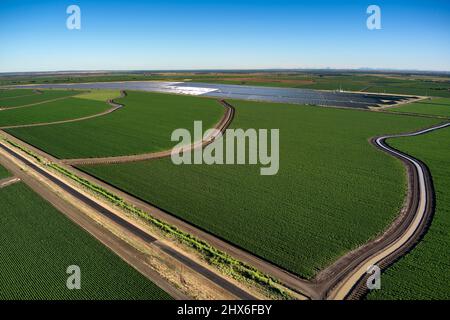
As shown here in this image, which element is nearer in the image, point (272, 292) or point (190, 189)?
point (272, 292)

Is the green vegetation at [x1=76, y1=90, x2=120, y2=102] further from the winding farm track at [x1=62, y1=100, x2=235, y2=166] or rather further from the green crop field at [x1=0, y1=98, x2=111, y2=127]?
the winding farm track at [x1=62, y1=100, x2=235, y2=166]

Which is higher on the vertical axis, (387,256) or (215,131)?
(215,131)

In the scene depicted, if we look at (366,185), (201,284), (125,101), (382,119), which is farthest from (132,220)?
(125,101)

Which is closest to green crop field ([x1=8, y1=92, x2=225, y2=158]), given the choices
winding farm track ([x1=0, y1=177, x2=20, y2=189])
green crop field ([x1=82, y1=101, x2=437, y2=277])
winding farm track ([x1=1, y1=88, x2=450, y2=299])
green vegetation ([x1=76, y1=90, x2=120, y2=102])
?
green crop field ([x1=82, y1=101, x2=437, y2=277])

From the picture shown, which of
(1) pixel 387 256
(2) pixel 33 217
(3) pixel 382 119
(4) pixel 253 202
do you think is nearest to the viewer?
(1) pixel 387 256

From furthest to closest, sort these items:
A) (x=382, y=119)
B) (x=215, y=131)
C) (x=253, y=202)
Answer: (x=382, y=119)
(x=215, y=131)
(x=253, y=202)

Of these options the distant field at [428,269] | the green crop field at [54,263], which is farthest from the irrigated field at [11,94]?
the distant field at [428,269]
